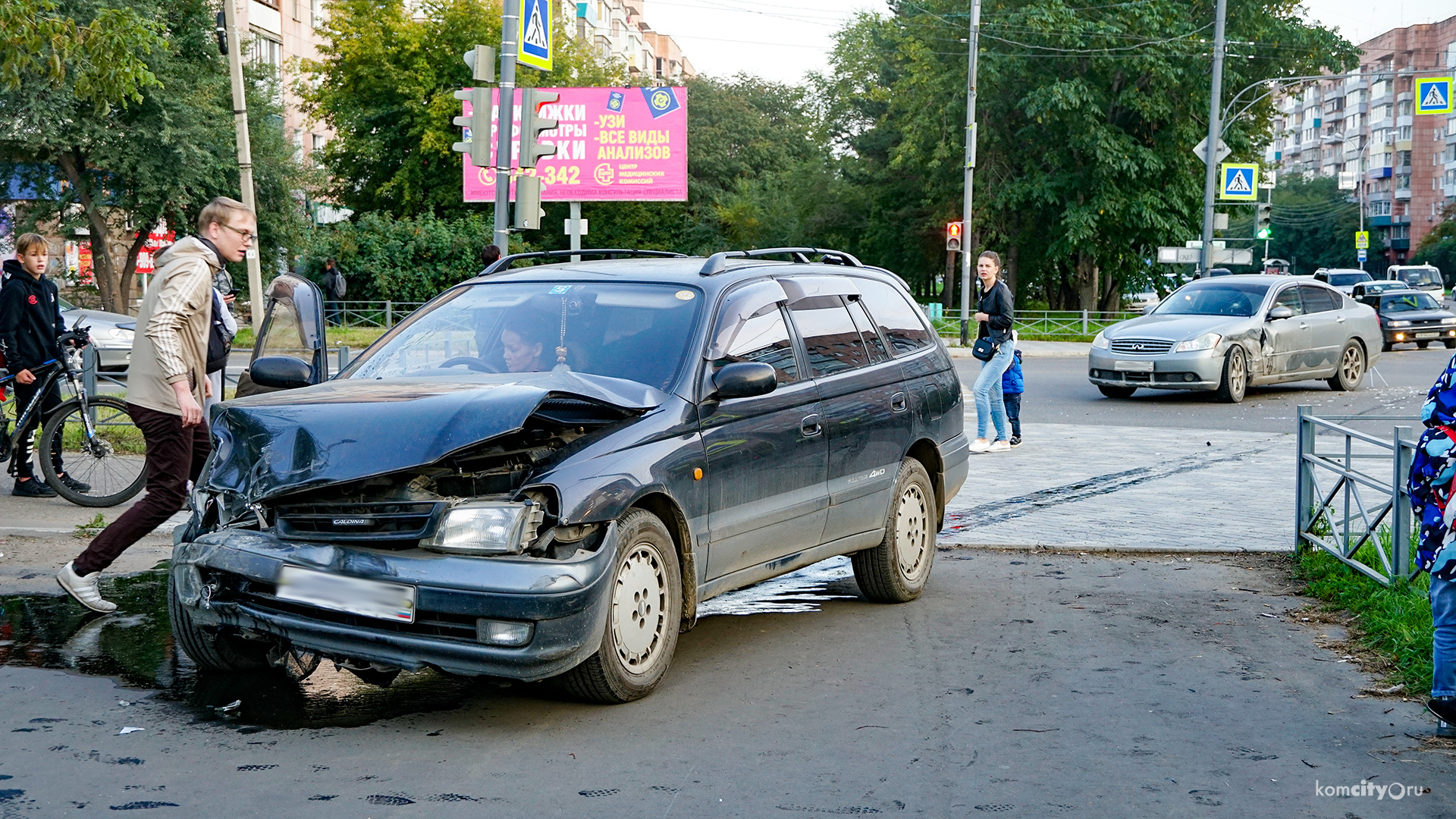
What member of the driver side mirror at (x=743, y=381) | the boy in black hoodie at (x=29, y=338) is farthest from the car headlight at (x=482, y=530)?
the boy in black hoodie at (x=29, y=338)

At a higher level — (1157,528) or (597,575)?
(597,575)

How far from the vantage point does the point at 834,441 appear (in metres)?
6.52

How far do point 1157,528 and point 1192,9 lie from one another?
34753 mm

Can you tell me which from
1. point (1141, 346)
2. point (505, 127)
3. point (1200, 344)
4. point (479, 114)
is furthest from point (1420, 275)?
point (479, 114)

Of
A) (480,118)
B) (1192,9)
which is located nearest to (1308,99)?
(1192,9)

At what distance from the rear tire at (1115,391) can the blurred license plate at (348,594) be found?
16.6 metres

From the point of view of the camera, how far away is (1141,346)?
19.3m

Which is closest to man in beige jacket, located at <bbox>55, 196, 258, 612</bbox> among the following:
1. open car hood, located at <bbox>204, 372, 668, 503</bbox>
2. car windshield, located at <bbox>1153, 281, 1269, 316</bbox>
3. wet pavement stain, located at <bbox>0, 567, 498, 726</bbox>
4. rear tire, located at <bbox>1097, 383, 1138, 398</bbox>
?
wet pavement stain, located at <bbox>0, 567, 498, 726</bbox>

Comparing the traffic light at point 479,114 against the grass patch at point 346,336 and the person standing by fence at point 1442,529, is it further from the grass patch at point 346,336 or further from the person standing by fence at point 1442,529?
the grass patch at point 346,336

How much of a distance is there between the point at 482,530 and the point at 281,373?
5.33 feet

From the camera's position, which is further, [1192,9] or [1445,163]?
[1445,163]

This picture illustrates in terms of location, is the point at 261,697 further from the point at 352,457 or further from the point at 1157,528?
the point at 1157,528

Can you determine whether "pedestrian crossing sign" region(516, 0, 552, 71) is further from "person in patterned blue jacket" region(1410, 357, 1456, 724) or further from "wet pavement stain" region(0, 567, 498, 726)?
"person in patterned blue jacket" region(1410, 357, 1456, 724)

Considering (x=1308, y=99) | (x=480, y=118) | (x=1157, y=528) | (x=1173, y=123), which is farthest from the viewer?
(x=1308, y=99)
